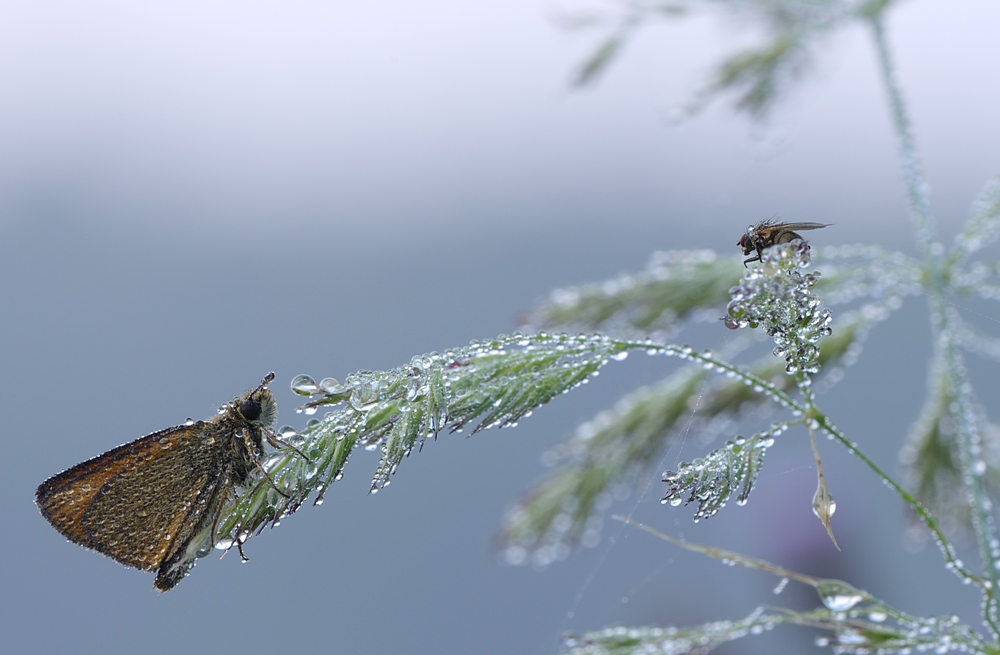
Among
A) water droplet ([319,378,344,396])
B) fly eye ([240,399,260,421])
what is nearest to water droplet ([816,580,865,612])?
water droplet ([319,378,344,396])

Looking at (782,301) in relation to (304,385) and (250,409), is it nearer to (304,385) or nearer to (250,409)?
(304,385)

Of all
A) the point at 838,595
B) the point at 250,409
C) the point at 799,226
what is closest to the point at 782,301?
the point at 799,226

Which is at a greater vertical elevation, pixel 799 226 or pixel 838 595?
pixel 799 226

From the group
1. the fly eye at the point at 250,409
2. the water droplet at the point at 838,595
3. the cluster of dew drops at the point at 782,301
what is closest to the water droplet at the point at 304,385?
the fly eye at the point at 250,409

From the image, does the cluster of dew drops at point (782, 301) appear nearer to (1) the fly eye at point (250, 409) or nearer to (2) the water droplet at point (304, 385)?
(2) the water droplet at point (304, 385)

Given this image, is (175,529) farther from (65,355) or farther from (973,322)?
(65,355)

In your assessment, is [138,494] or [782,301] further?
[138,494]

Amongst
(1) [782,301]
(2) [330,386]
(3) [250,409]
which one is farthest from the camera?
(3) [250,409]

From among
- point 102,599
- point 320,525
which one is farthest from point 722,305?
point 102,599
